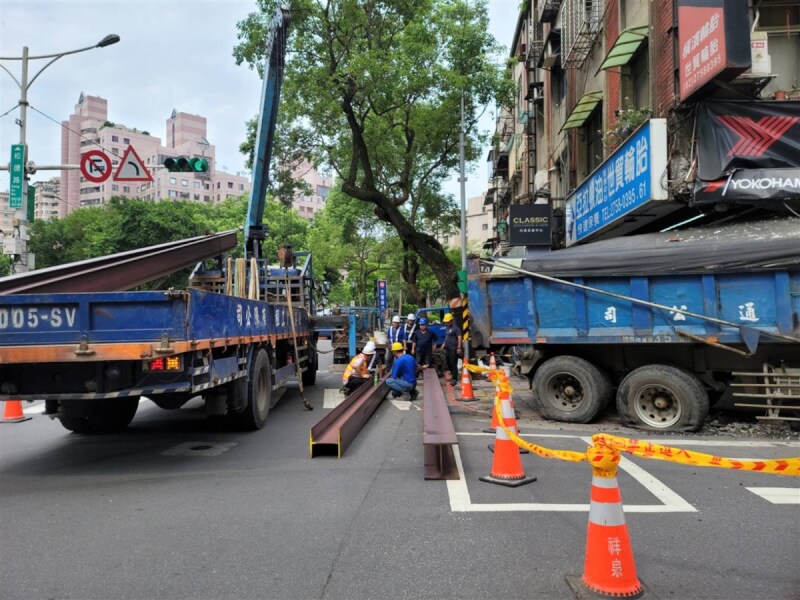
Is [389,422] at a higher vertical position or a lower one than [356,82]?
lower

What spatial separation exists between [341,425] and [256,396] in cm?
160

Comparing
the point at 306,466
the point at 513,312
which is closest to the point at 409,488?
the point at 306,466

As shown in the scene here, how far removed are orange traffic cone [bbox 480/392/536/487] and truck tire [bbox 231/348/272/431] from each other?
3724 mm

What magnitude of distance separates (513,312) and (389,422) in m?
2.62

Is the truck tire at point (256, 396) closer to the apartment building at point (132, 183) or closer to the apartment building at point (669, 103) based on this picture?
the apartment building at point (669, 103)

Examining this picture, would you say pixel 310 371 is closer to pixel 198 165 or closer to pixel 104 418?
pixel 198 165

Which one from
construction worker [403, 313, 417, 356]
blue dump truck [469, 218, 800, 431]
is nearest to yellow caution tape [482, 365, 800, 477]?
blue dump truck [469, 218, 800, 431]

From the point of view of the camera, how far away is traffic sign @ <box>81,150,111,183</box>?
14.4 m

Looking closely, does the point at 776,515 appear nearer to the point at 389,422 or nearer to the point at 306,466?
the point at 306,466

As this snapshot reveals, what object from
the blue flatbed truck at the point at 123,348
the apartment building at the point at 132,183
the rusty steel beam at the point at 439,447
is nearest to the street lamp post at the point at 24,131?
the blue flatbed truck at the point at 123,348

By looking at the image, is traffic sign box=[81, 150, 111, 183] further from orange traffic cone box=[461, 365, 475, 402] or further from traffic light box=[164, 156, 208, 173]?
orange traffic cone box=[461, 365, 475, 402]

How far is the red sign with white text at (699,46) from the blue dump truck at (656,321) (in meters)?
2.82

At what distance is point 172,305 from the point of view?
5.72 metres

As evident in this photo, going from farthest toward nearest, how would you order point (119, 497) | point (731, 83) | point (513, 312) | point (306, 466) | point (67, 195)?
point (67, 195) < point (731, 83) < point (513, 312) < point (306, 466) < point (119, 497)
